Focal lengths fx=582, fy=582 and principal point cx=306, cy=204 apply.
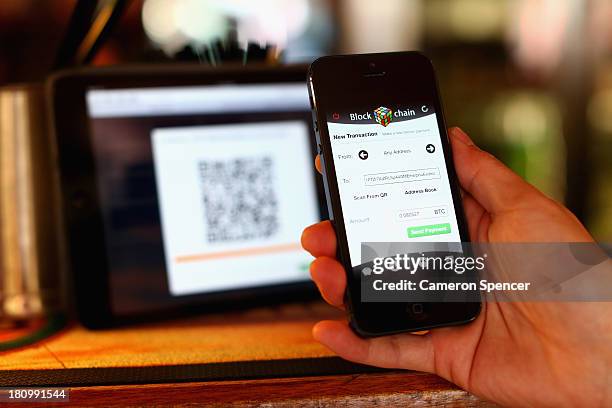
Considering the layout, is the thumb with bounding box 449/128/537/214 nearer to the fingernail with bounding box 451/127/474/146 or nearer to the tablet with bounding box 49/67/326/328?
the fingernail with bounding box 451/127/474/146

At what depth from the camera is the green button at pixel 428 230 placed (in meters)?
0.44

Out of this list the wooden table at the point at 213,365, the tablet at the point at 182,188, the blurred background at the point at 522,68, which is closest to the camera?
the wooden table at the point at 213,365

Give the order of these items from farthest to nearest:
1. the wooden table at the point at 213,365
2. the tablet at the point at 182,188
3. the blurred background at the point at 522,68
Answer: the blurred background at the point at 522,68 → the tablet at the point at 182,188 → the wooden table at the point at 213,365

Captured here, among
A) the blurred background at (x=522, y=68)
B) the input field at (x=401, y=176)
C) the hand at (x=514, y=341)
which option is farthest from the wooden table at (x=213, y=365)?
the blurred background at (x=522, y=68)

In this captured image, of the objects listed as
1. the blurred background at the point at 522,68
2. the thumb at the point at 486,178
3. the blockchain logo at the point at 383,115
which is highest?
the blurred background at the point at 522,68

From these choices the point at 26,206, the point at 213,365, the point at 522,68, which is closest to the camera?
the point at 213,365

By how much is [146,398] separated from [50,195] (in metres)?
0.25

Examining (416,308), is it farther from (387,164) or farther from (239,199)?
(239,199)

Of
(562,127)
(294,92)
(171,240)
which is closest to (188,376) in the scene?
(171,240)

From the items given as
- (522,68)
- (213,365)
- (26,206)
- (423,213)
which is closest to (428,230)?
(423,213)

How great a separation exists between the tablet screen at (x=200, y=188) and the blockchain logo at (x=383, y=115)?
140 millimetres

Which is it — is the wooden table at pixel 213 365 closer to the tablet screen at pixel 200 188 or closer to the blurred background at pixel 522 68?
the tablet screen at pixel 200 188

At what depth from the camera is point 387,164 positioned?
1.45ft

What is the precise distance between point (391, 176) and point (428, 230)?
0.05 m
